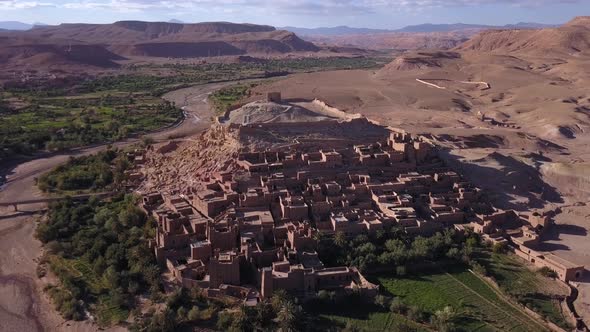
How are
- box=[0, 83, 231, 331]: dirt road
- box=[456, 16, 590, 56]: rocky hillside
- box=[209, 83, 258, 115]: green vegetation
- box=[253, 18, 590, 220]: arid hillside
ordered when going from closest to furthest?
box=[0, 83, 231, 331]: dirt road
box=[253, 18, 590, 220]: arid hillside
box=[209, 83, 258, 115]: green vegetation
box=[456, 16, 590, 56]: rocky hillside

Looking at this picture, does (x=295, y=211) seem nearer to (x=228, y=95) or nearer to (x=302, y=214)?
(x=302, y=214)

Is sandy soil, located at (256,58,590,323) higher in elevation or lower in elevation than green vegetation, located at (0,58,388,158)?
higher

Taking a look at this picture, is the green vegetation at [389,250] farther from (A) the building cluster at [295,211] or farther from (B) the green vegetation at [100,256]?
(B) the green vegetation at [100,256]

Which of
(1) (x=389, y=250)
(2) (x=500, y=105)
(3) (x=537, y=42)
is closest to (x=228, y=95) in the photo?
(2) (x=500, y=105)

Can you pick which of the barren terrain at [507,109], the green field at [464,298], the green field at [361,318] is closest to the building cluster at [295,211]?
the green field at [361,318]

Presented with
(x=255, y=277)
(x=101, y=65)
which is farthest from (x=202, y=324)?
(x=101, y=65)

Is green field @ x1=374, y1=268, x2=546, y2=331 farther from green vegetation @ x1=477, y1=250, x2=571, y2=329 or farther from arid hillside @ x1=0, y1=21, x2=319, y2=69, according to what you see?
arid hillside @ x1=0, y1=21, x2=319, y2=69

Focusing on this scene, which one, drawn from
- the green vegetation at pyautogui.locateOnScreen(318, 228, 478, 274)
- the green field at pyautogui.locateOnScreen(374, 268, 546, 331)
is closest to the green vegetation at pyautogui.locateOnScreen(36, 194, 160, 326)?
the green vegetation at pyautogui.locateOnScreen(318, 228, 478, 274)
